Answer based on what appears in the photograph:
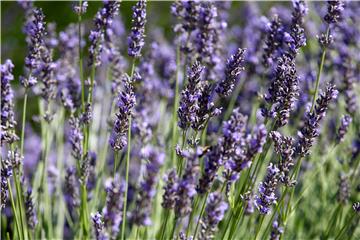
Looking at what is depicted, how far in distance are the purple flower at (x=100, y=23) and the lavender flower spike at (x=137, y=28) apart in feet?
0.87

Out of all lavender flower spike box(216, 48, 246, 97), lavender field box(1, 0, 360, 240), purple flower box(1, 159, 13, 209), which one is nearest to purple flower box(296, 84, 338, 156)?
lavender field box(1, 0, 360, 240)

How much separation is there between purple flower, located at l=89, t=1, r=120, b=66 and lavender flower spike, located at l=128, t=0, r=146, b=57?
0.26 meters

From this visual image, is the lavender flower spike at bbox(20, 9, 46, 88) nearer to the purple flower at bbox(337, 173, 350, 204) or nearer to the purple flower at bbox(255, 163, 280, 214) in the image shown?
the purple flower at bbox(255, 163, 280, 214)

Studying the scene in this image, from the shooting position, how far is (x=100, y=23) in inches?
98.2

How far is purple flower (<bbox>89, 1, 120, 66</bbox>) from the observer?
2.45 m

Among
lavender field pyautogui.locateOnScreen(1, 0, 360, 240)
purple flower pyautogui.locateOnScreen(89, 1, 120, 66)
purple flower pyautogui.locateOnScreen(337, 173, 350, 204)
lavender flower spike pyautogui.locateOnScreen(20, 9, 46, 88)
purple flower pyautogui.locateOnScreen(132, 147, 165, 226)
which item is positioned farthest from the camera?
purple flower pyautogui.locateOnScreen(337, 173, 350, 204)

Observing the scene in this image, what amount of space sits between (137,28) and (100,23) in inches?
14.3

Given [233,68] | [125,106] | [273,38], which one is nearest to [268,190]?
[233,68]

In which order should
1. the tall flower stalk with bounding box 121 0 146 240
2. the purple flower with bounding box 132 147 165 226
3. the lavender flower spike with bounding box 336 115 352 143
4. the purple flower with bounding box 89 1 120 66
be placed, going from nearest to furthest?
the purple flower with bounding box 132 147 165 226 → the tall flower stalk with bounding box 121 0 146 240 → the purple flower with bounding box 89 1 120 66 → the lavender flower spike with bounding box 336 115 352 143

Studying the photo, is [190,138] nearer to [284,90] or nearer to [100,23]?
[284,90]

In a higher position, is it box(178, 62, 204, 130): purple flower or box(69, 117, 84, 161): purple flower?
box(69, 117, 84, 161): purple flower

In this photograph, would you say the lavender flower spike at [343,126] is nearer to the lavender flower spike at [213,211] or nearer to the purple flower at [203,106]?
the purple flower at [203,106]

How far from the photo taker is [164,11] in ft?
32.4

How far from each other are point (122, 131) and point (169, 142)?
168 centimetres
